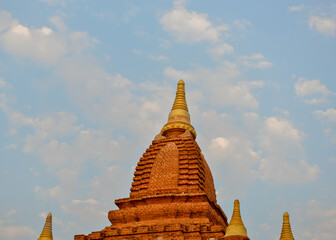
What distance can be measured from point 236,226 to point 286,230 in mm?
4041

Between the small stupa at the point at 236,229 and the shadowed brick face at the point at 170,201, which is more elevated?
the shadowed brick face at the point at 170,201

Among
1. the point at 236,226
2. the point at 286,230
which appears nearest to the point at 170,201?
the point at 236,226

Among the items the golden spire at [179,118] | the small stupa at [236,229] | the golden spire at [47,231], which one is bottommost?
the small stupa at [236,229]

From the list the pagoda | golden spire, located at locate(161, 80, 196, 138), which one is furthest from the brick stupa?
golden spire, located at locate(161, 80, 196, 138)

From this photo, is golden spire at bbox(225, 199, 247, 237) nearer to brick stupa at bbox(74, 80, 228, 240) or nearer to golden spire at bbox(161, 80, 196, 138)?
brick stupa at bbox(74, 80, 228, 240)

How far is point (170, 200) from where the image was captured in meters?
39.3

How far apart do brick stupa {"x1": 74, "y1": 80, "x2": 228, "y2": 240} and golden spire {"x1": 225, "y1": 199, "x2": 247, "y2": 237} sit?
6.51ft

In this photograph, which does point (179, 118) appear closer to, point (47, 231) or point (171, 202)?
point (171, 202)

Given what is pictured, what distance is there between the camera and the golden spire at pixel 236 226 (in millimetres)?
33519

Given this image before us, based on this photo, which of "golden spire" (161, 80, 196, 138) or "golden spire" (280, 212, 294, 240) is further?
"golden spire" (161, 80, 196, 138)

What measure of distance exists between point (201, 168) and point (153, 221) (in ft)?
18.1

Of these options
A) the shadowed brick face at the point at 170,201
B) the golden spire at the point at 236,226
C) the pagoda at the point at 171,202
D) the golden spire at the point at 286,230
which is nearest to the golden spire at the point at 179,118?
the pagoda at the point at 171,202

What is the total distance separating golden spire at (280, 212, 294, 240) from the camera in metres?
35.9

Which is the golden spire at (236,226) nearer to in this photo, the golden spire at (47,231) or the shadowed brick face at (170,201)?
the shadowed brick face at (170,201)
